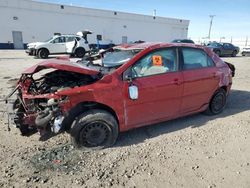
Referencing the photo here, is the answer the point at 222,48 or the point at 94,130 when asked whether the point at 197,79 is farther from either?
the point at 222,48

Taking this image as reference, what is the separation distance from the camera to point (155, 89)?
3854 millimetres

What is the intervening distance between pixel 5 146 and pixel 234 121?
14.2ft

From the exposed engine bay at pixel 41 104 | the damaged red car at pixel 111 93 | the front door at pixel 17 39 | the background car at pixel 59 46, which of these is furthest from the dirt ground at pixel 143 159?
the front door at pixel 17 39

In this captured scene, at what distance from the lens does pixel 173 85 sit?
4059 mm

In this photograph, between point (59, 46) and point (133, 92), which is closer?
point (133, 92)

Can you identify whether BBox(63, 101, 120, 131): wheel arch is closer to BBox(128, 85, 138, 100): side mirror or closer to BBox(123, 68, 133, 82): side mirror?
BBox(128, 85, 138, 100): side mirror

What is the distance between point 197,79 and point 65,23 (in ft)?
108

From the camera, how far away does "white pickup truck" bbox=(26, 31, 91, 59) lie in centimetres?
1723

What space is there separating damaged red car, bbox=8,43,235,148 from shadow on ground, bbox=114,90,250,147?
0.89 ft

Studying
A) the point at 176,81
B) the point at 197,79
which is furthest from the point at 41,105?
the point at 197,79

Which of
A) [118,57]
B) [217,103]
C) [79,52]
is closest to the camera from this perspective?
[118,57]

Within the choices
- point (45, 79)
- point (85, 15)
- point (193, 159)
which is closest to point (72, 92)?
point (45, 79)

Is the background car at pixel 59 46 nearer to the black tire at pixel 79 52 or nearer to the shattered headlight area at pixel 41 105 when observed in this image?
the black tire at pixel 79 52

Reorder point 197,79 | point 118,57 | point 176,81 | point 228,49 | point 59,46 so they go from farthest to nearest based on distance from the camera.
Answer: point 228,49, point 59,46, point 197,79, point 118,57, point 176,81
